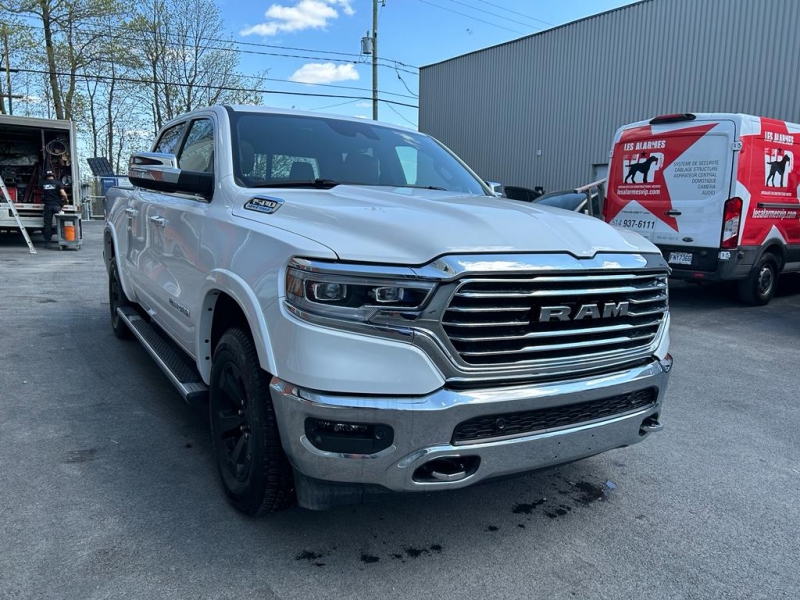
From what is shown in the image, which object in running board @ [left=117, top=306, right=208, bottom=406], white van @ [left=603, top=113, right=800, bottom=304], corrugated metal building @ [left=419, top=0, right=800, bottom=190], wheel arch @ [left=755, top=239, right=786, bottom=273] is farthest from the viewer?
corrugated metal building @ [left=419, top=0, right=800, bottom=190]

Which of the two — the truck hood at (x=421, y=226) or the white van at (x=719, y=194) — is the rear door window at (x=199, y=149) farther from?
the white van at (x=719, y=194)

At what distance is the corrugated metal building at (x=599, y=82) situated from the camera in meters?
15.2

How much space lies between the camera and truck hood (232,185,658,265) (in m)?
2.24

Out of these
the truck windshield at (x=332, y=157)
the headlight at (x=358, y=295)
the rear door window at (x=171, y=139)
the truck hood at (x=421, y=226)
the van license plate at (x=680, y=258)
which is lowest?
the van license plate at (x=680, y=258)

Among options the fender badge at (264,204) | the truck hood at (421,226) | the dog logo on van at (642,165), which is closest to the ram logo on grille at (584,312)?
the truck hood at (421,226)

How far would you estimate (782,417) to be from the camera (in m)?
4.45

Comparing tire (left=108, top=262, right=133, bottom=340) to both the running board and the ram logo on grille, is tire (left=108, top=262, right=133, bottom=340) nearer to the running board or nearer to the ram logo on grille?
the running board

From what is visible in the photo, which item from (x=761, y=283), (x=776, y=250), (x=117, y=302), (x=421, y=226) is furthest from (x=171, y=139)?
(x=776, y=250)

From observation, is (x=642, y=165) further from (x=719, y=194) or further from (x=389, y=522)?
(x=389, y=522)

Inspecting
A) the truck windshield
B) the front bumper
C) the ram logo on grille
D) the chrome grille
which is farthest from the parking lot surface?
the truck windshield

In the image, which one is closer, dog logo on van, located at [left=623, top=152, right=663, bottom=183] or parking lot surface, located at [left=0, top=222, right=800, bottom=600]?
parking lot surface, located at [left=0, top=222, right=800, bottom=600]

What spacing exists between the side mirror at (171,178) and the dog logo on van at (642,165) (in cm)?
724

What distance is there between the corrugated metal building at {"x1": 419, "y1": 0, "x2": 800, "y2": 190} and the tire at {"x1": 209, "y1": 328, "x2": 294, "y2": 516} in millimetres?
16029

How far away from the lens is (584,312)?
2436 mm
